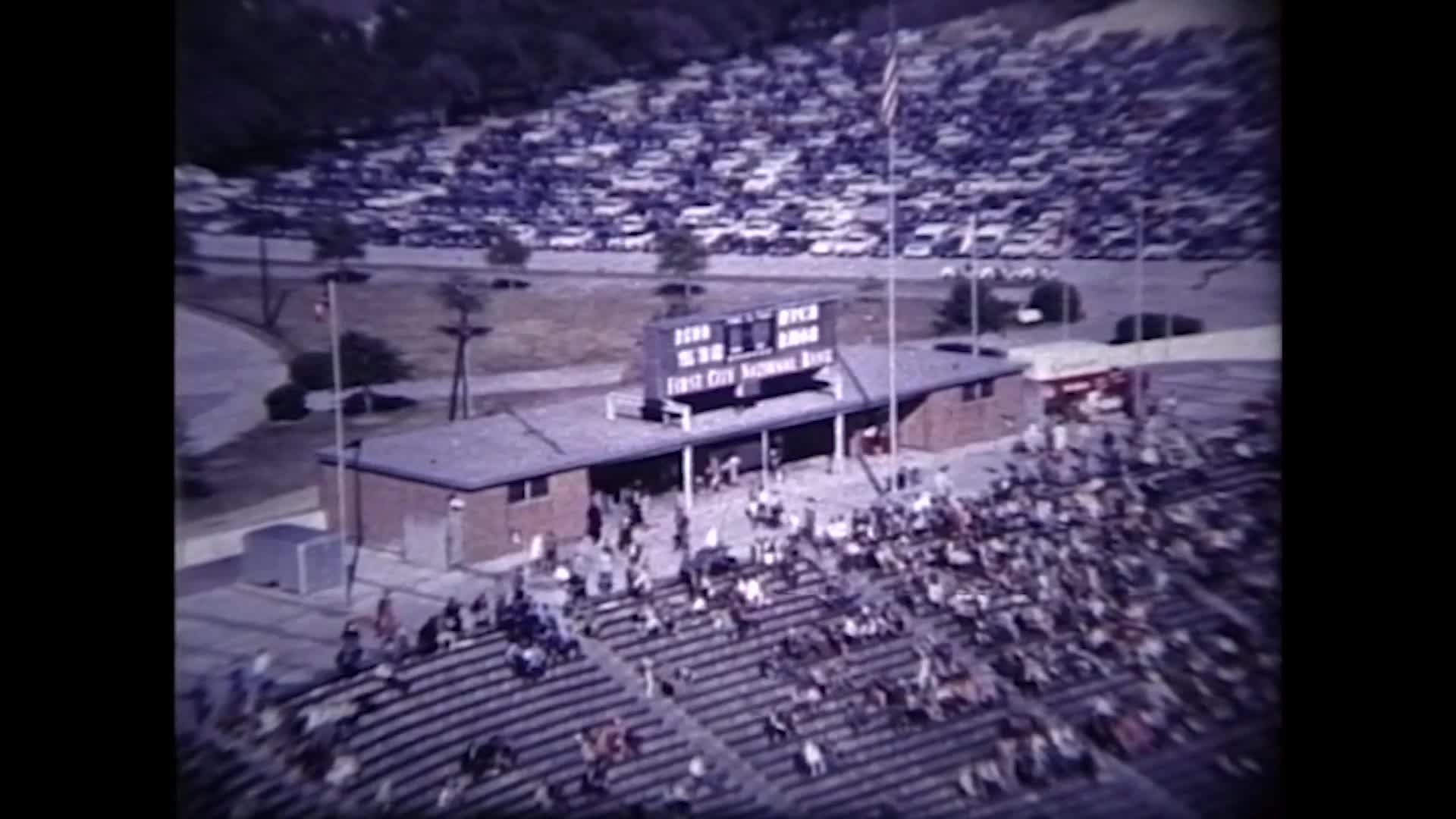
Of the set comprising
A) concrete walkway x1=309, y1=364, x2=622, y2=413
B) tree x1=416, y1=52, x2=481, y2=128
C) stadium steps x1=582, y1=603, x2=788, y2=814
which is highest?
tree x1=416, y1=52, x2=481, y2=128

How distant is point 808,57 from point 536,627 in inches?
62.7

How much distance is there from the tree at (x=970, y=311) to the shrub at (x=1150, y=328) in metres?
0.28

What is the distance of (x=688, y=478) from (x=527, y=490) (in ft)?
1.36

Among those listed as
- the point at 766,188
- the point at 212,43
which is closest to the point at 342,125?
the point at 212,43

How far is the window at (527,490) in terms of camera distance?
5.19 meters

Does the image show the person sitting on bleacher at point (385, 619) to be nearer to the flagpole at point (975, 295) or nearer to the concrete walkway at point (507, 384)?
the concrete walkway at point (507, 384)

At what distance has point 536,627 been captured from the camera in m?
5.21

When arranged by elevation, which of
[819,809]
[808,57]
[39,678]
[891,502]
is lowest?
[819,809]

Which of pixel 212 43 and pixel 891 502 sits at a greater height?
pixel 212 43

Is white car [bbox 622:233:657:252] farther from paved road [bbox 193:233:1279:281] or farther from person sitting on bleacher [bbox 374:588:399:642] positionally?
person sitting on bleacher [bbox 374:588:399:642]

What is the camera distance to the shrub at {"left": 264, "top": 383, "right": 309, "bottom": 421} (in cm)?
509

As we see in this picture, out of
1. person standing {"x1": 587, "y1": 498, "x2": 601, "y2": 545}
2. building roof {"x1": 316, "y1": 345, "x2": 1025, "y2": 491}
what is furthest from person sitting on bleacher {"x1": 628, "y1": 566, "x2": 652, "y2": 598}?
building roof {"x1": 316, "y1": 345, "x2": 1025, "y2": 491}

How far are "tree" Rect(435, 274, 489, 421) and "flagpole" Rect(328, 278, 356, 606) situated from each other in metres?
0.26

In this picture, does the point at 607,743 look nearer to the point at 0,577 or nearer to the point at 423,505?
the point at 423,505
